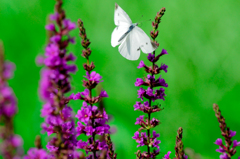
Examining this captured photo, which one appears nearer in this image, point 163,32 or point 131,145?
point 131,145

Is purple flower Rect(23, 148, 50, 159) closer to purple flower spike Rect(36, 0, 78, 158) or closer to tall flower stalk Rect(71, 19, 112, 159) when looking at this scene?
purple flower spike Rect(36, 0, 78, 158)

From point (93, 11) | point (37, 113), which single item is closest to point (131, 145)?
point (37, 113)

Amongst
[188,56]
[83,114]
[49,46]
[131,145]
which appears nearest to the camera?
[49,46]

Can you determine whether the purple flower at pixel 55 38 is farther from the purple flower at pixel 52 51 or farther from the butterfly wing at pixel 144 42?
the butterfly wing at pixel 144 42

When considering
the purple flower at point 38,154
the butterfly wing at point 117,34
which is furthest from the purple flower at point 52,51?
the butterfly wing at point 117,34

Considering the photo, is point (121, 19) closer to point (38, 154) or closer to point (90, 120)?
point (90, 120)

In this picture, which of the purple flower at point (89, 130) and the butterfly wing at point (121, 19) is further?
the butterfly wing at point (121, 19)

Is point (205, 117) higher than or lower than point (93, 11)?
lower

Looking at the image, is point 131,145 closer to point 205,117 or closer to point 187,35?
point 205,117
